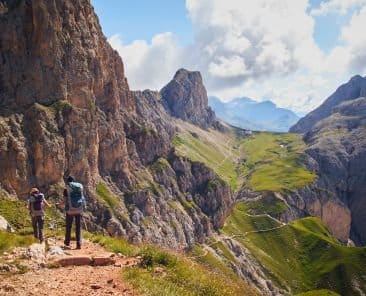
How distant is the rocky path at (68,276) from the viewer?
1803 cm

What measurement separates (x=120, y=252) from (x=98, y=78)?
5664 inches

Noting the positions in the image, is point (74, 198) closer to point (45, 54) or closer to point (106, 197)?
point (45, 54)

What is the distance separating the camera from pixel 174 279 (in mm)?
20281

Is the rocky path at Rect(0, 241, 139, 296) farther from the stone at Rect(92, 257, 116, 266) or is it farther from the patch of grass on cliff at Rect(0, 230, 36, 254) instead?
the patch of grass on cliff at Rect(0, 230, 36, 254)

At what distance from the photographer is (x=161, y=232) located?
187875 millimetres

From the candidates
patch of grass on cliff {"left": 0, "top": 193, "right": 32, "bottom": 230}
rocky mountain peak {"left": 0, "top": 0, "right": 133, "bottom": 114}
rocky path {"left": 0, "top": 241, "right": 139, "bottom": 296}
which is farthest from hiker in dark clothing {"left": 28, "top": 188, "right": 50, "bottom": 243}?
rocky mountain peak {"left": 0, "top": 0, "right": 133, "bottom": 114}

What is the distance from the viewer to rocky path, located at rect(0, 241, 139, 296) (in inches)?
710

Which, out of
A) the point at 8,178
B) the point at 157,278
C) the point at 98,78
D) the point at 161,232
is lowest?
the point at 161,232

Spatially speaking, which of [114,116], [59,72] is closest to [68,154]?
[59,72]

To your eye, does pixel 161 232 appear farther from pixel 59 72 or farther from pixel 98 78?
pixel 59 72

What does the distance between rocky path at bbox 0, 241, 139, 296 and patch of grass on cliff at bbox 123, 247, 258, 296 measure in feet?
2.20

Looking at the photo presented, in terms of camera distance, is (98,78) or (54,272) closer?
(54,272)

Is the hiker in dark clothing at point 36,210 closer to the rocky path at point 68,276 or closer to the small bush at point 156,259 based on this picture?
the rocky path at point 68,276

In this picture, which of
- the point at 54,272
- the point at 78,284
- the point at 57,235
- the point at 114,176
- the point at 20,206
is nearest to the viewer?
the point at 78,284
